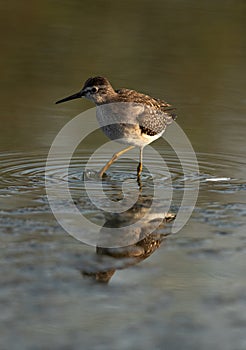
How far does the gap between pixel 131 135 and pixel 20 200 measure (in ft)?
6.08

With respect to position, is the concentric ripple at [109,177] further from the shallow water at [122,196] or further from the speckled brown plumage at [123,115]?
the speckled brown plumage at [123,115]

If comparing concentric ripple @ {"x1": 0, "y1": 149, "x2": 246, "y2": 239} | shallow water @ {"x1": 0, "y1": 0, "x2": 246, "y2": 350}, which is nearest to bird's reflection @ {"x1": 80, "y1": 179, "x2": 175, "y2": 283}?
shallow water @ {"x1": 0, "y1": 0, "x2": 246, "y2": 350}

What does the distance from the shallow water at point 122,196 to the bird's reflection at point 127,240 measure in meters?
0.02

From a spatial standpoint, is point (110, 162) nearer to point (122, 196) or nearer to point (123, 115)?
point (123, 115)

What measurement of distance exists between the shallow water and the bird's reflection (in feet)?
0.06

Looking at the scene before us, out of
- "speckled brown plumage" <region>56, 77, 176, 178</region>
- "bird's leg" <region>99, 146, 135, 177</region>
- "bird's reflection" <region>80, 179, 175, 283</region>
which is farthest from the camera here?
"speckled brown plumage" <region>56, 77, 176, 178</region>

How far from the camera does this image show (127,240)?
6699 millimetres

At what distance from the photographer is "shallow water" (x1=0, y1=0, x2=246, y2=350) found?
5.09m

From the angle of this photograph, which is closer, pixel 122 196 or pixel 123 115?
pixel 122 196

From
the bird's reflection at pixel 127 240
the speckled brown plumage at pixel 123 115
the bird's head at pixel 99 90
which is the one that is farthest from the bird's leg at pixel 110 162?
the bird's reflection at pixel 127 240

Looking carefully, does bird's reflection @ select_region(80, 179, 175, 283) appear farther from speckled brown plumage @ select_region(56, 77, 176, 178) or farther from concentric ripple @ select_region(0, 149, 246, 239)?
speckled brown plumage @ select_region(56, 77, 176, 178)

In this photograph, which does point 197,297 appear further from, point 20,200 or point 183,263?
point 20,200

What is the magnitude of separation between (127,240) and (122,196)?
139cm

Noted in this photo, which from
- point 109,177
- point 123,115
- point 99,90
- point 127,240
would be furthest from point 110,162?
point 127,240
